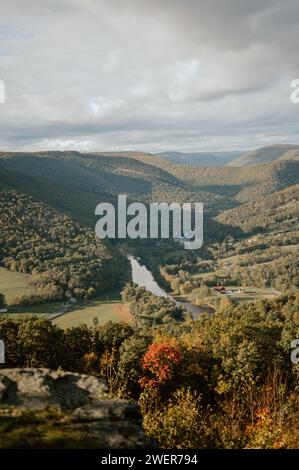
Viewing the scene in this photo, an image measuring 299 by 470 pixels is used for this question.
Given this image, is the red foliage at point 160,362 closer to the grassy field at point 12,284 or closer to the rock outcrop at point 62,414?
the rock outcrop at point 62,414

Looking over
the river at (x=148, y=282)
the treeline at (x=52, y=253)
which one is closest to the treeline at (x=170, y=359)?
the river at (x=148, y=282)

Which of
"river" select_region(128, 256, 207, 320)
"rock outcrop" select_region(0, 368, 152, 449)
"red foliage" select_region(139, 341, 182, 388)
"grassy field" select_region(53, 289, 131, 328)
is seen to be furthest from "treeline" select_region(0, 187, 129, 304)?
"rock outcrop" select_region(0, 368, 152, 449)

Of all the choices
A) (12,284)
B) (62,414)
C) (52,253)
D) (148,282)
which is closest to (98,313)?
(12,284)

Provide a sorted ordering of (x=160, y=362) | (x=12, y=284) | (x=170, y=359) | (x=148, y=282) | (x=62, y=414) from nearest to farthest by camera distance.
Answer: (x=62, y=414) → (x=160, y=362) → (x=170, y=359) → (x=12, y=284) → (x=148, y=282)

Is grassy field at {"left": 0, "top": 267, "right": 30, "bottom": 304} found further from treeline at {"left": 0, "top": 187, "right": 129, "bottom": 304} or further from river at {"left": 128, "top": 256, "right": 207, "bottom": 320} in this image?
river at {"left": 128, "top": 256, "right": 207, "bottom": 320}

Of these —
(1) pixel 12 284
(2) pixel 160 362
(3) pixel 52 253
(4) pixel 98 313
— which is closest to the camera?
(2) pixel 160 362

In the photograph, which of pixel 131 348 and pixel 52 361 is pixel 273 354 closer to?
pixel 131 348

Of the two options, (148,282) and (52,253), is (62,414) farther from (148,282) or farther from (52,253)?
(52,253)
